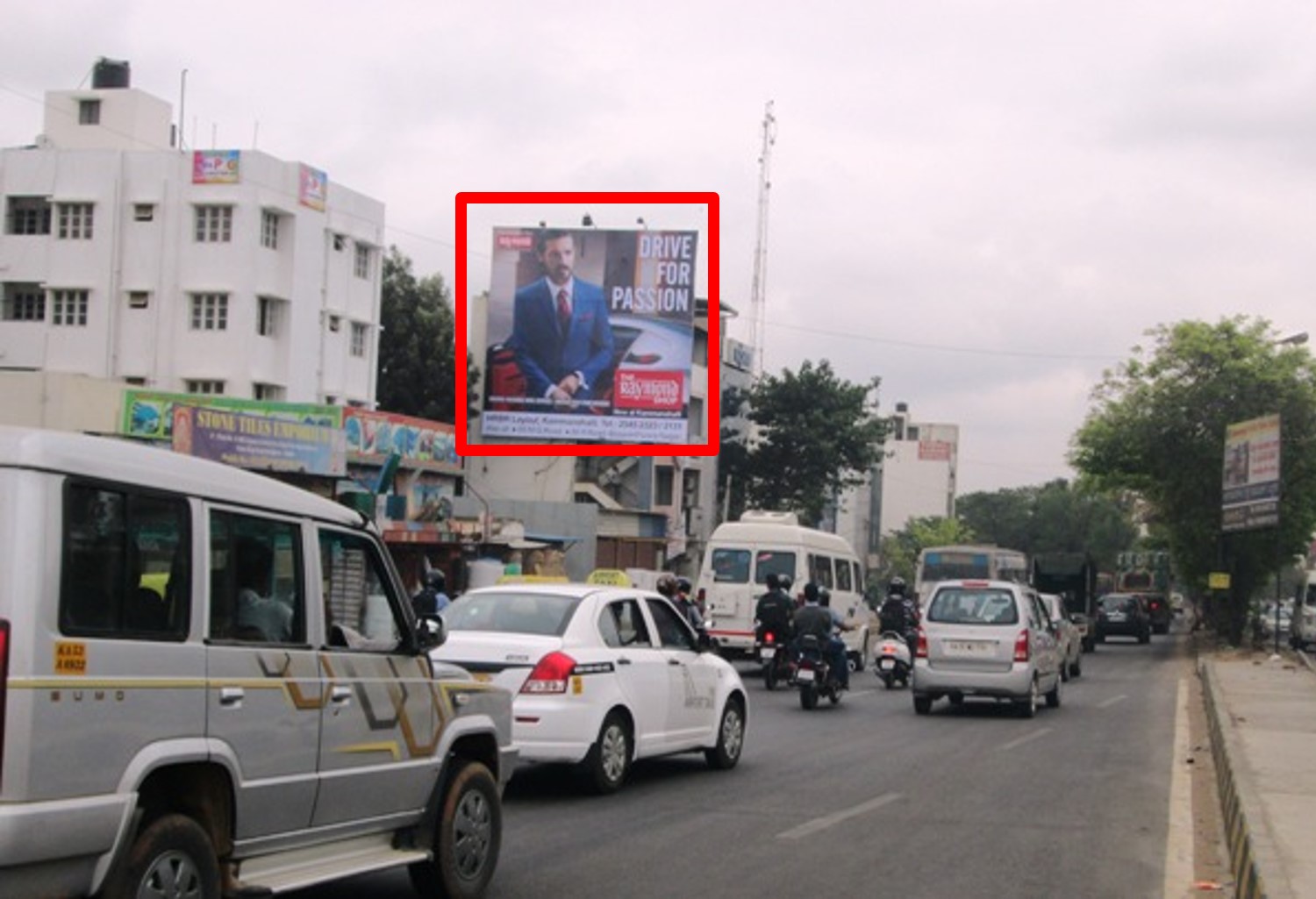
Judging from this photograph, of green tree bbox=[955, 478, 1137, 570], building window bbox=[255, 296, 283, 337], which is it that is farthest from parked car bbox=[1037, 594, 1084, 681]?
green tree bbox=[955, 478, 1137, 570]

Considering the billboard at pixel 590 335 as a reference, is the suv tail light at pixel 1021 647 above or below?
below

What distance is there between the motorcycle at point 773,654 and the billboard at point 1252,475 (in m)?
22.6

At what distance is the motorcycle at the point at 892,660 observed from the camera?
88.2 feet

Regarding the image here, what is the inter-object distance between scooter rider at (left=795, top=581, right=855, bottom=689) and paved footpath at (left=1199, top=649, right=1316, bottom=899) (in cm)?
475

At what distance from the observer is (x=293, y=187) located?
1895 inches

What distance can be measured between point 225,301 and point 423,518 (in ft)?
30.3

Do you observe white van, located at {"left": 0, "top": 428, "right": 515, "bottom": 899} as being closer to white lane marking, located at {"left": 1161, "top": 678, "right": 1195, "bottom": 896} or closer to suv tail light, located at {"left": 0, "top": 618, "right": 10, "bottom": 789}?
suv tail light, located at {"left": 0, "top": 618, "right": 10, "bottom": 789}

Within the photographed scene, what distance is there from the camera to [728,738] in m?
15.1

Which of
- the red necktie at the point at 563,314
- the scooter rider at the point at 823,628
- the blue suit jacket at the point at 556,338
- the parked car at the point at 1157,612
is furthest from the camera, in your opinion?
the parked car at the point at 1157,612

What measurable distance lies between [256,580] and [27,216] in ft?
150

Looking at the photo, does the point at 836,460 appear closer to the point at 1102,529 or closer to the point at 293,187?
the point at 293,187

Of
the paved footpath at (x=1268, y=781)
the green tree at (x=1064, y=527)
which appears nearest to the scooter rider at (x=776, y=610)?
the paved footpath at (x=1268, y=781)

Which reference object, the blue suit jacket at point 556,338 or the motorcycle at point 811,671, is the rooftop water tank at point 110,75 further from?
the motorcycle at point 811,671

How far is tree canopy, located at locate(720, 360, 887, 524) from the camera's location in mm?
63625
